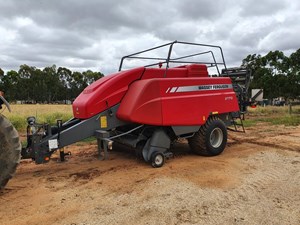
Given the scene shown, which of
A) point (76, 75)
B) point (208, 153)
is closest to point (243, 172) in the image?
point (208, 153)

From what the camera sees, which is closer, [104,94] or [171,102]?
[104,94]

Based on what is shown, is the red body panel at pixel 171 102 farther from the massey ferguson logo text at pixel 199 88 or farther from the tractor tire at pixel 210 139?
the tractor tire at pixel 210 139

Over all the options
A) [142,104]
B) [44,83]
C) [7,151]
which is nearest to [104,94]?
[142,104]

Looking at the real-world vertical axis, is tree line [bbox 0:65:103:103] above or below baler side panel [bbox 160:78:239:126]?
above

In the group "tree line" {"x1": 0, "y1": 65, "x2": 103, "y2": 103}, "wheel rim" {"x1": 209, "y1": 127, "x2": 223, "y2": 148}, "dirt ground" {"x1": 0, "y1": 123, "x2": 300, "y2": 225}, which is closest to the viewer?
"dirt ground" {"x1": 0, "y1": 123, "x2": 300, "y2": 225}

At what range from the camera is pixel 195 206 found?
4.29 metres

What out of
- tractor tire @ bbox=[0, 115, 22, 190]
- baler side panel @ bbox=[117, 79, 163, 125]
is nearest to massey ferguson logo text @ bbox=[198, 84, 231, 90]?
baler side panel @ bbox=[117, 79, 163, 125]

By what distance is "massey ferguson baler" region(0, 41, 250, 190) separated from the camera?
5.85 metres

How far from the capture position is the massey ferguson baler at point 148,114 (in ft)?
19.2

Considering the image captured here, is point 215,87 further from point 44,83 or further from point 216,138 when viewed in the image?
point 44,83

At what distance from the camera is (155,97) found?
6.26 meters

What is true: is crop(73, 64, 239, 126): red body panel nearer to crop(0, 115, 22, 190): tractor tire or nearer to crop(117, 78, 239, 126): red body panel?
crop(117, 78, 239, 126): red body panel

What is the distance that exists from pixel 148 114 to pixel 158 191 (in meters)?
1.79

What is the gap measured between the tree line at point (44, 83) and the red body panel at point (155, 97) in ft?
232
